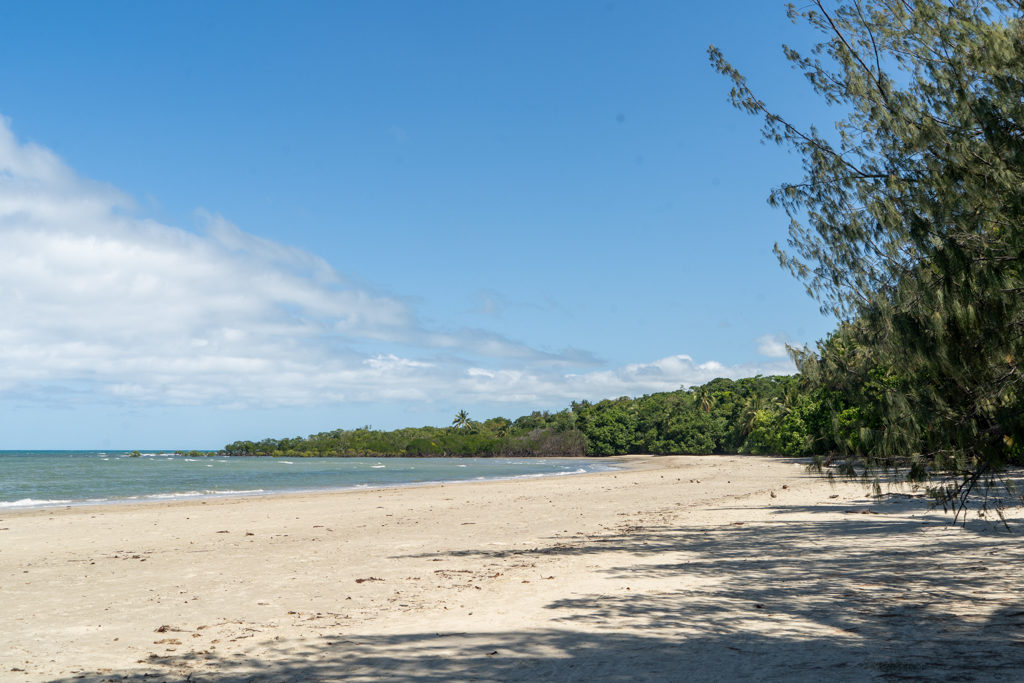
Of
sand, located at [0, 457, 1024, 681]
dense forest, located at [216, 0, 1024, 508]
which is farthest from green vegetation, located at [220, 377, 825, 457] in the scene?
dense forest, located at [216, 0, 1024, 508]

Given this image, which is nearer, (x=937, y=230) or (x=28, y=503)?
(x=937, y=230)

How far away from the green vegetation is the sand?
52565 millimetres

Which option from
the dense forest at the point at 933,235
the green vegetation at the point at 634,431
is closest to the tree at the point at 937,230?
the dense forest at the point at 933,235

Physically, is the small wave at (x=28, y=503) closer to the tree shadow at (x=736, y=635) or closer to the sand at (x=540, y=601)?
the sand at (x=540, y=601)

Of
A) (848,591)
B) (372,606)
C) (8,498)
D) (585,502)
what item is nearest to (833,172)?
(848,591)

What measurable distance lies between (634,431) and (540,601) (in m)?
107

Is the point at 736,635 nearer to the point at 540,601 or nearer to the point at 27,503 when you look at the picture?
the point at 540,601

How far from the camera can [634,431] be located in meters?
113

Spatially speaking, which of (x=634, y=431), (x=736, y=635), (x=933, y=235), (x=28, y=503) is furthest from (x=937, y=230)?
(x=634, y=431)

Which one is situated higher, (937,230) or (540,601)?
(937,230)

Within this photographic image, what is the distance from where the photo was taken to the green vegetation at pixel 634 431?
81.0m

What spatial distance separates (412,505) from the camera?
25234 millimetres

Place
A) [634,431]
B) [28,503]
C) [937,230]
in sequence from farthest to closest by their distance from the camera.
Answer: [634,431]
[28,503]
[937,230]

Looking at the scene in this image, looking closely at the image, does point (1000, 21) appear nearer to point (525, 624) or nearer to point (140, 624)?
point (525, 624)
